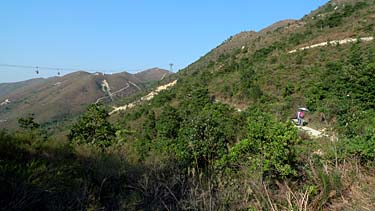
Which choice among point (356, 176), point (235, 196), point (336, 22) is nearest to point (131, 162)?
point (235, 196)

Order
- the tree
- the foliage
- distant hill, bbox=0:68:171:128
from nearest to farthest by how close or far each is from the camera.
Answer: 1. the foliage
2. the tree
3. distant hill, bbox=0:68:171:128

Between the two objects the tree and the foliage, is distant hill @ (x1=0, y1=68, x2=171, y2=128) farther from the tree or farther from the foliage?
the foliage

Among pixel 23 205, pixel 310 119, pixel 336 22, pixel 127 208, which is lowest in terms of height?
pixel 310 119

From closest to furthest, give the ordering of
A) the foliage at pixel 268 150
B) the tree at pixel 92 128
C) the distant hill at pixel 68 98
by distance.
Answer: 1. the foliage at pixel 268 150
2. the tree at pixel 92 128
3. the distant hill at pixel 68 98

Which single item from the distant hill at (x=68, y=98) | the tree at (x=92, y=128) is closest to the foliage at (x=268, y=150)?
the tree at (x=92, y=128)

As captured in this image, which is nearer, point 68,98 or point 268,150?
point 268,150

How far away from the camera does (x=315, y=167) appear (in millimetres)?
3709

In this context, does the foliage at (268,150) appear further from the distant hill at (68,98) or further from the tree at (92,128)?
the distant hill at (68,98)

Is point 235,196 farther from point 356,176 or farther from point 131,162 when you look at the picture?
point 131,162

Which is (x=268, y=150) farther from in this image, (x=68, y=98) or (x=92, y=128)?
(x=68, y=98)

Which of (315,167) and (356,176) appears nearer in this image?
(356,176)

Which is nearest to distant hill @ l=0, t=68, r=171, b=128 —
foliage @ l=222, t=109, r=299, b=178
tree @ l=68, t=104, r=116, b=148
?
→ tree @ l=68, t=104, r=116, b=148

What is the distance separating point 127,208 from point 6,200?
1.29 m

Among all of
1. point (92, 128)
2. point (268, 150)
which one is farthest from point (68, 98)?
point (268, 150)
